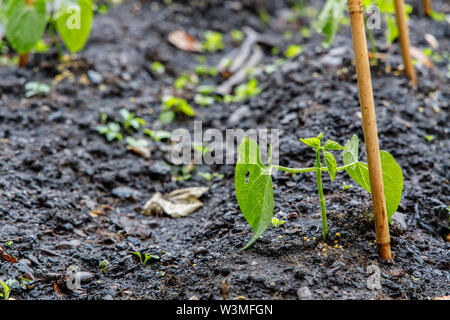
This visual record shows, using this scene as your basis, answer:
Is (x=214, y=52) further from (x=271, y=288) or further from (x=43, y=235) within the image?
(x=271, y=288)

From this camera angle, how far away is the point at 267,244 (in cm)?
151

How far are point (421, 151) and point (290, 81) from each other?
98 cm

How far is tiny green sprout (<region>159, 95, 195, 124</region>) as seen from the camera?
110 inches

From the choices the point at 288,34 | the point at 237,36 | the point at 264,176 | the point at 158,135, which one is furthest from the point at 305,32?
the point at 264,176

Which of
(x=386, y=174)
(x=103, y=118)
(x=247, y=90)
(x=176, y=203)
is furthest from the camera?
(x=247, y=90)

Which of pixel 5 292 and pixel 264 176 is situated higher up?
pixel 264 176

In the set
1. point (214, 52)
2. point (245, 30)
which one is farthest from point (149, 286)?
point (245, 30)

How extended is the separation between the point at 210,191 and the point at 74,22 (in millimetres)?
1269

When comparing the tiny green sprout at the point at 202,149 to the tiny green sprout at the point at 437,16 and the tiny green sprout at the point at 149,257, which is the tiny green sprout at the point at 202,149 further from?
the tiny green sprout at the point at 437,16

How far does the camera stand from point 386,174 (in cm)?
142

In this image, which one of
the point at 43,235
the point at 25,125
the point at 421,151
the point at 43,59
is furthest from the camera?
the point at 43,59

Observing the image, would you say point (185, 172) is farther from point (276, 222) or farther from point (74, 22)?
point (74, 22)

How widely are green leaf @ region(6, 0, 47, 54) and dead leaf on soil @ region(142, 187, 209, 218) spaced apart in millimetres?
1184

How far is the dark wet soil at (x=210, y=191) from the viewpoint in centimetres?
142
